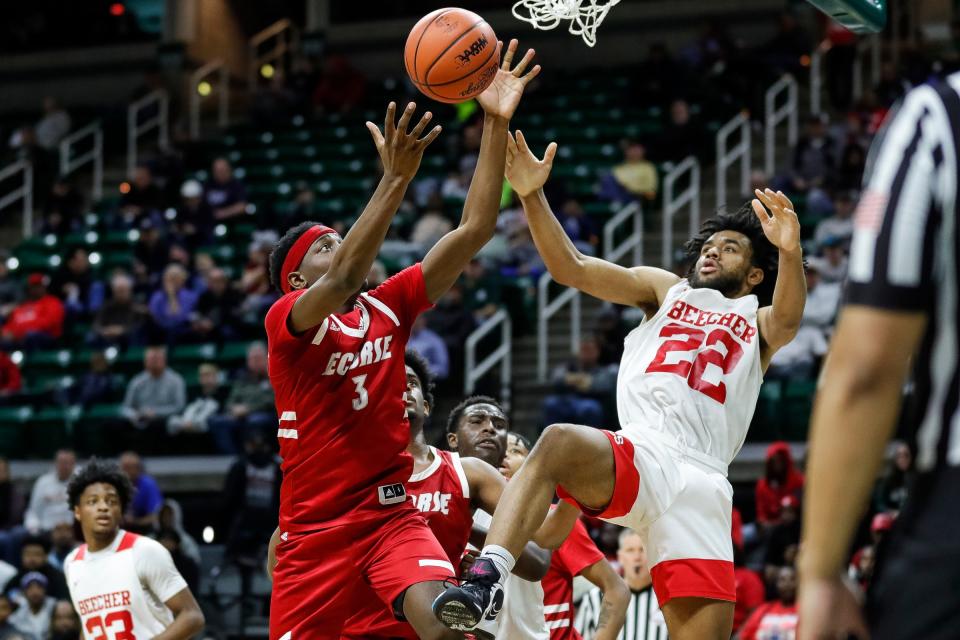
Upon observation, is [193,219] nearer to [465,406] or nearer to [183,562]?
[183,562]

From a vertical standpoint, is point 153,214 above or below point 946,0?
below

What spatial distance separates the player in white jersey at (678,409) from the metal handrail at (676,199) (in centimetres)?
889

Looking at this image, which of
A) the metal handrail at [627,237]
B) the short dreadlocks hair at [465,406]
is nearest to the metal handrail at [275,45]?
the metal handrail at [627,237]

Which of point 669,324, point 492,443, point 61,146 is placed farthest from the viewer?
point 61,146

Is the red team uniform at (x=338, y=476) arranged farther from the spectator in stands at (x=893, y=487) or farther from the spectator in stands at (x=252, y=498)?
the spectator in stands at (x=252, y=498)

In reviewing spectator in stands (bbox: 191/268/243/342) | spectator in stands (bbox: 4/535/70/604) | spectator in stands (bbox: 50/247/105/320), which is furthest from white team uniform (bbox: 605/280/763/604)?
spectator in stands (bbox: 50/247/105/320)

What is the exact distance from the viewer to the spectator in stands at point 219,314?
50.8ft

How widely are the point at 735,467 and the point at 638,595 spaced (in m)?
3.53

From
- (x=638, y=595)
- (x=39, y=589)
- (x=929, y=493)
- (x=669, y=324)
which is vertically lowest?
(x=39, y=589)

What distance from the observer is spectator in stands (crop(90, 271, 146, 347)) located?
52.5ft

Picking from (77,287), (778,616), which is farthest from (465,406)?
(77,287)

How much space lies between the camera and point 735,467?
12031 millimetres

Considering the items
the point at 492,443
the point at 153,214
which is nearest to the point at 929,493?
the point at 492,443

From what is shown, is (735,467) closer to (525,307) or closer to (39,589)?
(525,307)
